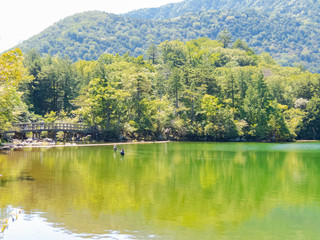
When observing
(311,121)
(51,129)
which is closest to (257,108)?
(311,121)

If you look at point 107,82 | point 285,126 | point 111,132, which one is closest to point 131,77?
point 107,82

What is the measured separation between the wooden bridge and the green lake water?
2723 centimetres

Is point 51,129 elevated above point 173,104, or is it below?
below

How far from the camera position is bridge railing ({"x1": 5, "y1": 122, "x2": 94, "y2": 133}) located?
61556mm

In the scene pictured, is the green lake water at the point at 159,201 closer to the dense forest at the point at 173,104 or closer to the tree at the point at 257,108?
the dense forest at the point at 173,104

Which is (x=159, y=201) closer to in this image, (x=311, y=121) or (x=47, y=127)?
(x=47, y=127)

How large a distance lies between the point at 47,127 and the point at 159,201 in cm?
4939

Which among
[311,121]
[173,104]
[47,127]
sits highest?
[173,104]

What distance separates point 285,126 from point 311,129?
14.3 metres

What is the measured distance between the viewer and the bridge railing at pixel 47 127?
6156 cm

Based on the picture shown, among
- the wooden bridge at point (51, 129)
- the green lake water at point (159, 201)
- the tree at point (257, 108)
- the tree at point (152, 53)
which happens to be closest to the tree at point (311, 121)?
the tree at point (257, 108)

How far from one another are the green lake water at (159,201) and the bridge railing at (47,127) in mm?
27210

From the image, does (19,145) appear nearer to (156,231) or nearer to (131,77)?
(131,77)

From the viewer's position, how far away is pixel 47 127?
65.6m
